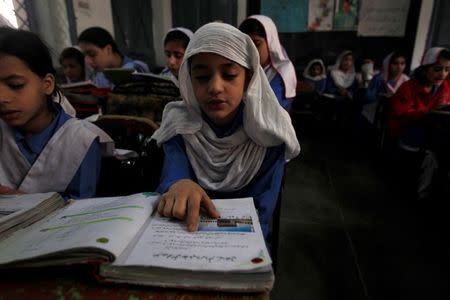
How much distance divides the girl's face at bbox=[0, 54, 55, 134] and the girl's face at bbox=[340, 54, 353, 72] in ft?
15.6

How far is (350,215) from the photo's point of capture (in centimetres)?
194

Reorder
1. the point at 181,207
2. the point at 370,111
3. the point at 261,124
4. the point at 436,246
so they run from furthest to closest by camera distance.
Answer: the point at 370,111 → the point at 436,246 → the point at 261,124 → the point at 181,207

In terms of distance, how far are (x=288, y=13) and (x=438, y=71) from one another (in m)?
3.10

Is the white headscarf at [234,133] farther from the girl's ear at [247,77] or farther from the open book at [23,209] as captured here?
the open book at [23,209]

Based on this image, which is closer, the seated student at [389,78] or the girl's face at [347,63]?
the seated student at [389,78]

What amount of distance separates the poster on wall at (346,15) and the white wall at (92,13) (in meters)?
3.59

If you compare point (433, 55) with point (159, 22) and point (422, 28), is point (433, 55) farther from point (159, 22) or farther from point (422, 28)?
point (159, 22)

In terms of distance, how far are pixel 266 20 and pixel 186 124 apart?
1598mm

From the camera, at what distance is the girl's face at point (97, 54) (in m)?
2.31

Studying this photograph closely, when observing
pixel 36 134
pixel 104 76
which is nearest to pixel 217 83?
pixel 36 134

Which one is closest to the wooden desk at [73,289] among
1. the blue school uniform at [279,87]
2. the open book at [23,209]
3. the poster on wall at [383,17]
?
the open book at [23,209]

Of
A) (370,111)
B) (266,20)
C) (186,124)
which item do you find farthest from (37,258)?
(370,111)

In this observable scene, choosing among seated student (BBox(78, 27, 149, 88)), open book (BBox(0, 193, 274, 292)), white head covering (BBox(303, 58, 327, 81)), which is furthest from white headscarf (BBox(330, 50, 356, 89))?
open book (BBox(0, 193, 274, 292))

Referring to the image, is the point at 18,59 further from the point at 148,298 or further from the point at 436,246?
the point at 436,246
